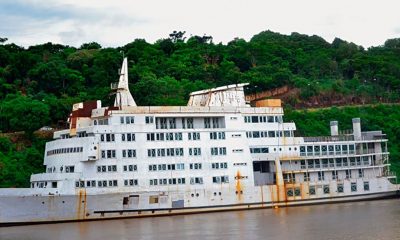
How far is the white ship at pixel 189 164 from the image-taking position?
3722cm

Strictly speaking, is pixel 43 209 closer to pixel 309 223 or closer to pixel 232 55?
pixel 309 223

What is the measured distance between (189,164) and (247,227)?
9806mm

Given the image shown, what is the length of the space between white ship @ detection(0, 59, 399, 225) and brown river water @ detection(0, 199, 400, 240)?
1.31m

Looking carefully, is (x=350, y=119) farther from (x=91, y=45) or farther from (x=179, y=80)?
(x=91, y=45)

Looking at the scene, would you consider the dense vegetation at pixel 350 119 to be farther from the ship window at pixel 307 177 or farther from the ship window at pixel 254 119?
the ship window at pixel 254 119

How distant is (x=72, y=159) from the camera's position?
38.3 metres

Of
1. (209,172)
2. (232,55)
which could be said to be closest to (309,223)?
(209,172)

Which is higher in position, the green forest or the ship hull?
the green forest

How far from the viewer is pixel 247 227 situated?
102 feet

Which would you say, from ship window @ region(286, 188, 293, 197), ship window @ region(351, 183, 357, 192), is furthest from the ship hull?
ship window @ region(351, 183, 357, 192)

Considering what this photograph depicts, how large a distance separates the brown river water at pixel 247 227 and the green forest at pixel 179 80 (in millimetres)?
13254

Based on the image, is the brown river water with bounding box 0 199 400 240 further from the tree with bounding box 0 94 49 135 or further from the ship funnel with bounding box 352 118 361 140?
the tree with bounding box 0 94 49 135

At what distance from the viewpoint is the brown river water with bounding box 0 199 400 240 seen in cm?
2820

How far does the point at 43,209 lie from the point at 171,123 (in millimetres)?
9408
